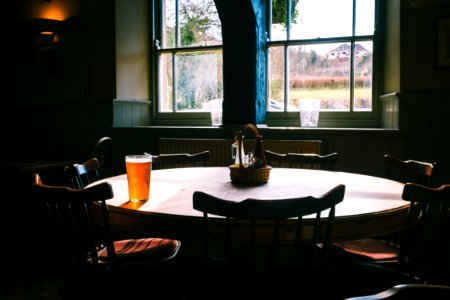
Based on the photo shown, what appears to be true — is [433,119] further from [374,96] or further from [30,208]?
[30,208]

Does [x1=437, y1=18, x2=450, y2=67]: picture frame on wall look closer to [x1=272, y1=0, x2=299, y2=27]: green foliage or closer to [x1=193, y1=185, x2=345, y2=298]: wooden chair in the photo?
[x1=272, y1=0, x2=299, y2=27]: green foliage

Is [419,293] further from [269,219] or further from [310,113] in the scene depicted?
[310,113]

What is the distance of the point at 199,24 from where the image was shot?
4152 mm

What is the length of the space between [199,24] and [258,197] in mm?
2913

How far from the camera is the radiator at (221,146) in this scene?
335cm

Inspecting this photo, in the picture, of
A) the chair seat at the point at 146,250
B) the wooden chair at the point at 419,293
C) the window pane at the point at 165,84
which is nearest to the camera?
the wooden chair at the point at 419,293

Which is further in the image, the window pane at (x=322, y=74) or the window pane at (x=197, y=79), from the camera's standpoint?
the window pane at (x=197, y=79)

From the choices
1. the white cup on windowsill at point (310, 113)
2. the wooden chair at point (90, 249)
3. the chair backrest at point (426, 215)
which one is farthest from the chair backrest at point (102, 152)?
the chair backrest at point (426, 215)

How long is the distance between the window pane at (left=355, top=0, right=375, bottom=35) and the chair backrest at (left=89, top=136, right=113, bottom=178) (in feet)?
7.18

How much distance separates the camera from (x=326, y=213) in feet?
4.51

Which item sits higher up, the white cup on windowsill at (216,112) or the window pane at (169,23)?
the window pane at (169,23)

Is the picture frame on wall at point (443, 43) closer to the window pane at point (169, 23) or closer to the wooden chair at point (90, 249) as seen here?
the window pane at point (169, 23)

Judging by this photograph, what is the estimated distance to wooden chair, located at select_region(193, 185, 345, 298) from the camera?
117cm

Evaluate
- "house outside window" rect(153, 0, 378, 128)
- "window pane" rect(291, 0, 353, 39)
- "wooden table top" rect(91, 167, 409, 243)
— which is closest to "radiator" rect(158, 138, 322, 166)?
"house outside window" rect(153, 0, 378, 128)
